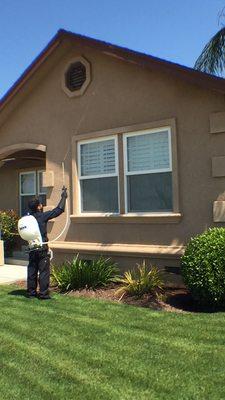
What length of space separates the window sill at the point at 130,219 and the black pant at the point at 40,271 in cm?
182

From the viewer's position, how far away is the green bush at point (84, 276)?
907 centimetres

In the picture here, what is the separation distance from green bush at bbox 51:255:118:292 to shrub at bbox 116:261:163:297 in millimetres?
489

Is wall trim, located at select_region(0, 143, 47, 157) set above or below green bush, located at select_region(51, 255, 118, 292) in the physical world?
above

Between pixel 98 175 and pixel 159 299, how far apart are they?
3280mm

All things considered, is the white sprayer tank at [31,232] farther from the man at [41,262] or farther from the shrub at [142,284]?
the shrub at [142,284]

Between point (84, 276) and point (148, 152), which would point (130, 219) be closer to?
point (148, 152)

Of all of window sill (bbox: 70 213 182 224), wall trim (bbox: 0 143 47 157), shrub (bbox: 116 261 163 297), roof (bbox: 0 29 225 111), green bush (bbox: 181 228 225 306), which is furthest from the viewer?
wall trim (bbox: 0 143 47 157)

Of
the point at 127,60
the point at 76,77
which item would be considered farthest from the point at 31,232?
the point at 76,77

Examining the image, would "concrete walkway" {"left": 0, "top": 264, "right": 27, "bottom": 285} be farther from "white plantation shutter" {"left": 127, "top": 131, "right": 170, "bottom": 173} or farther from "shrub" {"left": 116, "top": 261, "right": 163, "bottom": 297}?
"white plantation shutter" {"left": 127, "top": 131, "right": 170, "bottom": 173}

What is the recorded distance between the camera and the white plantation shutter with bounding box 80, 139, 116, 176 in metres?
10.1

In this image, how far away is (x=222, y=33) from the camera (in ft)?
42.5

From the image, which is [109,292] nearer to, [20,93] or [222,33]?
[20,93]

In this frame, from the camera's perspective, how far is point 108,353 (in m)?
5.48

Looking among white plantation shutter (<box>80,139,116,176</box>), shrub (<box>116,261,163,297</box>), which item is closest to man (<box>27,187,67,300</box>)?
shrub (<box>116,261,163,297</box>)
